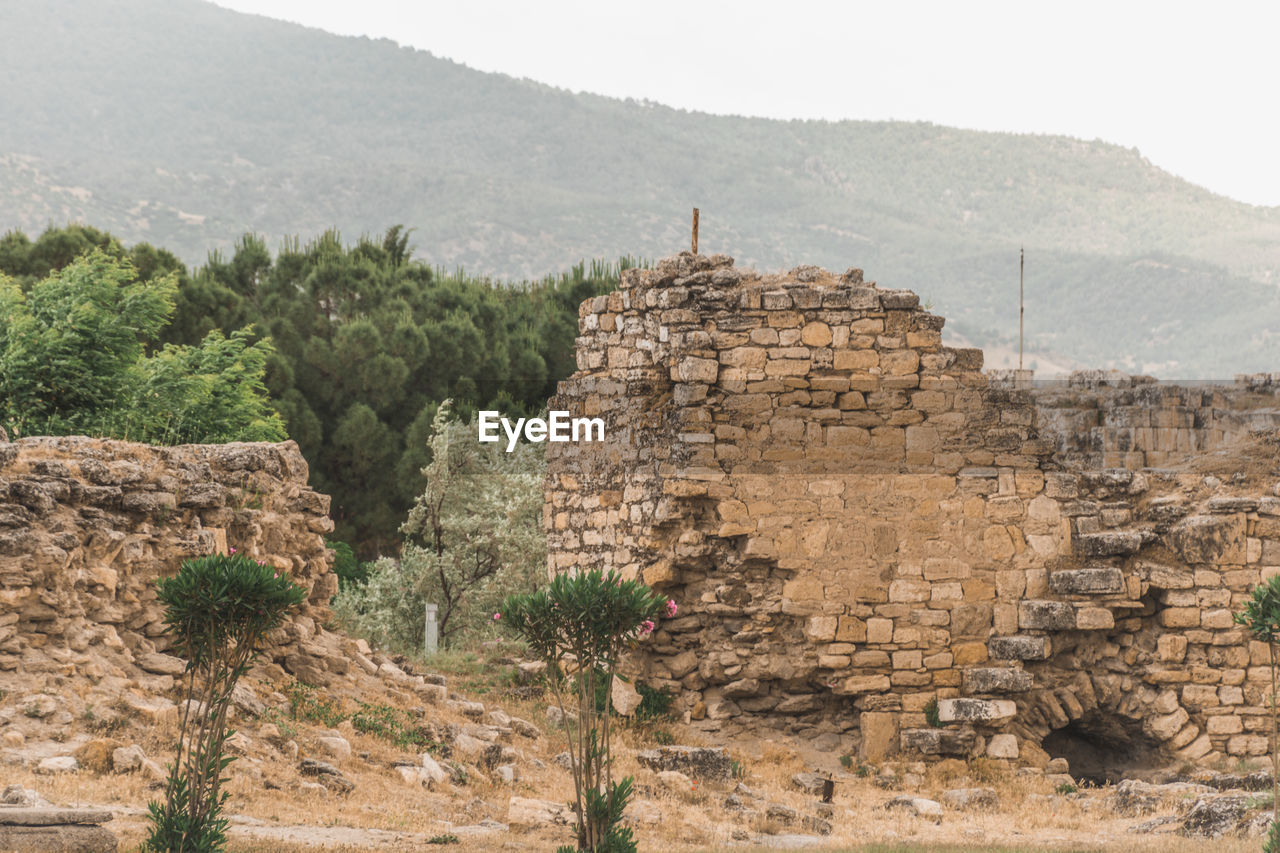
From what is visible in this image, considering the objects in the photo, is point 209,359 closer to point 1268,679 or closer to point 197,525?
point 197,525

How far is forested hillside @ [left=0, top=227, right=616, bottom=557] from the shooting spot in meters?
24.5

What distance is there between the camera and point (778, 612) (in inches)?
449

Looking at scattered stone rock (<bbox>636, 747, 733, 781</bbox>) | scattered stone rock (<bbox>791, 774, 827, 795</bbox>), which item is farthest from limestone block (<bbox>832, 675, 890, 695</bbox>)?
scattered stone rock (<bbox>636, 747, 733, 781</bbox>)

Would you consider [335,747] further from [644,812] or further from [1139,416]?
[1139,416]

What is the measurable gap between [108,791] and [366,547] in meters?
18.0

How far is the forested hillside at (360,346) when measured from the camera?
2448cm

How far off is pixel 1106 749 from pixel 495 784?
6.07 m

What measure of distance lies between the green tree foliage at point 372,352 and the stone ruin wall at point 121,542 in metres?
12.5

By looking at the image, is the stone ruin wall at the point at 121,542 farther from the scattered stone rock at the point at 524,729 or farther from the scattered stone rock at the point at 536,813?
the scattered stone rock at the point at 536,813

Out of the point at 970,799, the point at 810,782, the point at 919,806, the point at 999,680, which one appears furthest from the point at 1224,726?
the point at 810,782

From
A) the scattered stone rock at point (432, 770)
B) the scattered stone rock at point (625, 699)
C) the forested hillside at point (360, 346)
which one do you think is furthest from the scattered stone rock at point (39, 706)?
the forested hillside at point (360, 346)

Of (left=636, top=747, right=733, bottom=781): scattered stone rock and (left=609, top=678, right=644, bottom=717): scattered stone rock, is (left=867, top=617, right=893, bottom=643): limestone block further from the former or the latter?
(left=609, top=678, right=644, bottom=717): scattered stone rock

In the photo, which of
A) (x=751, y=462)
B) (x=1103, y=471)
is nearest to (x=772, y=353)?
(x=751, y=462)

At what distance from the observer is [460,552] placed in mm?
20609
